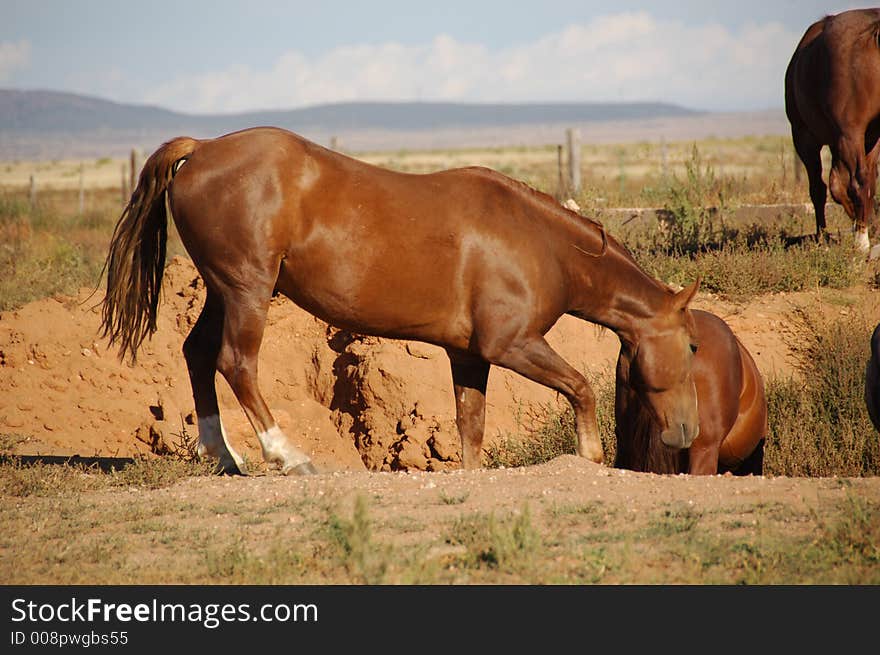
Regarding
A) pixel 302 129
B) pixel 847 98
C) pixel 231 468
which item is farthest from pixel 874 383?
pixel 302 129

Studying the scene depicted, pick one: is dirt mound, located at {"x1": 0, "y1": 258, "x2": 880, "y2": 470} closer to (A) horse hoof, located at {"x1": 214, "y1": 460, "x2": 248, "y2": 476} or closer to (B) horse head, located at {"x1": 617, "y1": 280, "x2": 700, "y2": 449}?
(B) horse head, located at {"x1": 617, "y1": 280, "x2": 700, "y2": 449}

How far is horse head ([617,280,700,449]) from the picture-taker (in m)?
6.49

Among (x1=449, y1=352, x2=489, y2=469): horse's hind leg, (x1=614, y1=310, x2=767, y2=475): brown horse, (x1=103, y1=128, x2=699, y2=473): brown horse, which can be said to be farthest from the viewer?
(x1=449, y1=352, x2=489, y2=469): horse's hind leg

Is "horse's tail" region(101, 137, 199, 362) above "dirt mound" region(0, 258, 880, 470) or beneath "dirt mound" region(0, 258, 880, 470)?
above

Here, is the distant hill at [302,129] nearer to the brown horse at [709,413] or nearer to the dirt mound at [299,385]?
the dirt mound at [299,385]

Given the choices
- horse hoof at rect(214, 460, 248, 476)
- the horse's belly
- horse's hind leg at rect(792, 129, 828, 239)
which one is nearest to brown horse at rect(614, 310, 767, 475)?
the horse's belly

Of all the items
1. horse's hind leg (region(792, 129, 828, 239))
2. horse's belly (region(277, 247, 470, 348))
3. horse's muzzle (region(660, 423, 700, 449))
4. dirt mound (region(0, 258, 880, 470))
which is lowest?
dirt mound (region(0, 258, 880, 470))

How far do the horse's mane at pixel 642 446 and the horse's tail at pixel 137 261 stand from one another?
3200 millimetres

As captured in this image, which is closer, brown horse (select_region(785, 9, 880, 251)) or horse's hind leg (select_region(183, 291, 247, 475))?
horse's hind leg (select_region(183, 291, 247, 475))

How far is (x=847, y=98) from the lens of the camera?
32.3 feet

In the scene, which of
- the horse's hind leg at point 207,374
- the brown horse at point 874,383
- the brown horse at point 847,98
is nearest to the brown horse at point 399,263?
the horse's hind leg at point 207,374

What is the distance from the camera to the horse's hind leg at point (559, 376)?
6.49 meters

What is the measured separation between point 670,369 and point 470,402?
1366mm

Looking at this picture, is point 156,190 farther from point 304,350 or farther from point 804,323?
point 804,323
